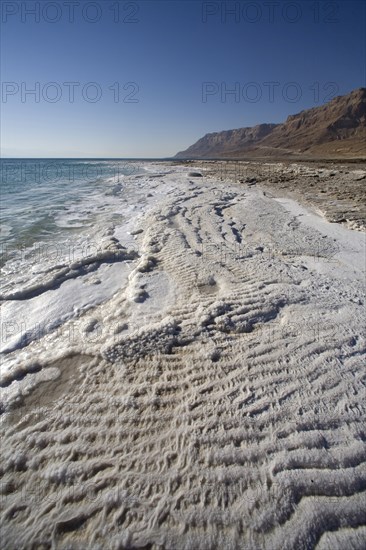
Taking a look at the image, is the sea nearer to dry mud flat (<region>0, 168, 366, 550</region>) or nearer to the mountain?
dry mud flat (<region>0, 168, 366, 550</region>)

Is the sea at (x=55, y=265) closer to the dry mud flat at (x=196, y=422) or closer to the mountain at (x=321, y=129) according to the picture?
the dry mud flat at (x=196, y=422)

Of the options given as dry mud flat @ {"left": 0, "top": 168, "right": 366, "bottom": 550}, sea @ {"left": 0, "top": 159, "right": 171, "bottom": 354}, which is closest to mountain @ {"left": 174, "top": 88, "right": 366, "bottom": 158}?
sea @ {"left": 0, "top": 159, "right": 171, "bottom": 354}

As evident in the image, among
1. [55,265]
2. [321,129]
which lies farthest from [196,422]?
[321,129]

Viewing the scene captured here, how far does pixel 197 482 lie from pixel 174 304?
230cm

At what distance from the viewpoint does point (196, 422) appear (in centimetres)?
246

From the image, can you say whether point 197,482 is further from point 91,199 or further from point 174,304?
point 91,199

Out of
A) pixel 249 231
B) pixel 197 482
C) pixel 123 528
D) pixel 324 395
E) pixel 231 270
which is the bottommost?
pixel 123 528

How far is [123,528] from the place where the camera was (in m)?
1.87

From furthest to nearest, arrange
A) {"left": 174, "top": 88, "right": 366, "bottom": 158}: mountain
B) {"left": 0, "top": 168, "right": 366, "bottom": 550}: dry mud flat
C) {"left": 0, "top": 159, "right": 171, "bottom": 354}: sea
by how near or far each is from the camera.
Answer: {"left": 174, "top": 88, "right": 366, "bottom": 158}: mountain
{"left": 0, "top": 159, "right": 171, "bottom": 354}: sea
{"left": 0, "top": 168, "right": 366, "bottom": 550}: dry mud flat

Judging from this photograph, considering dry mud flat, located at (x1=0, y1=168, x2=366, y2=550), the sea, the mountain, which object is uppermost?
the mountain

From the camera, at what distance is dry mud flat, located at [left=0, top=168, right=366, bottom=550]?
1879 mm

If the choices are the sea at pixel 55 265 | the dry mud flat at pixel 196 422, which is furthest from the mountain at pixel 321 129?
the dry mud flat at pixel 196 422

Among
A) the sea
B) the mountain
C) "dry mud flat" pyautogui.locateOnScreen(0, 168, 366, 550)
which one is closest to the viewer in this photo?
"dry mud flat" pyautogui.locateOnScreen(0, 168, 366, 550)

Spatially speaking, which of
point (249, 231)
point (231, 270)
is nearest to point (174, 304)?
point (231, 270)
